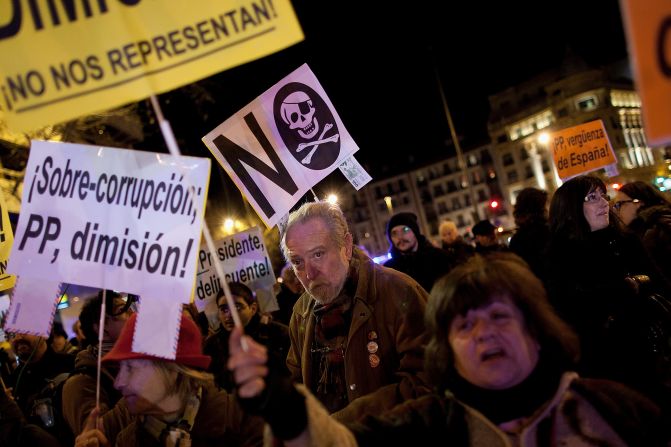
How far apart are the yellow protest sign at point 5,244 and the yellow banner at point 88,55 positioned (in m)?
2.67

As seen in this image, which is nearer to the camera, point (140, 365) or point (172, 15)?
point (172, 15)

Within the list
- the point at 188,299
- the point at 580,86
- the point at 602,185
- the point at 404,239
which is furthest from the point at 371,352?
the point at 580,86

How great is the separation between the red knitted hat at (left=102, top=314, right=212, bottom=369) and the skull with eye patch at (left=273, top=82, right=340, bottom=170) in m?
2.03

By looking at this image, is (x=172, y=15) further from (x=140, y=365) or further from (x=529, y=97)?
(x=529, y=97)

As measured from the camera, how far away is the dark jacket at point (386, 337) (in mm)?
2764

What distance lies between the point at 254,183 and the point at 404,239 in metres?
2.80

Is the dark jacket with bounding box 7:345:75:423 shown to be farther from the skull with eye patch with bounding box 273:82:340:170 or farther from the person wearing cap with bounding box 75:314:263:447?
the skull with eye patch with bounding box 273:82:340:170

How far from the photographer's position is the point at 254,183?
14.5 feet

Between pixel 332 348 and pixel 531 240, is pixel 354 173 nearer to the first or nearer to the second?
pixel 531 240

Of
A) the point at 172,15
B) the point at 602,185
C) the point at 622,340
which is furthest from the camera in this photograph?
the point at 602,185

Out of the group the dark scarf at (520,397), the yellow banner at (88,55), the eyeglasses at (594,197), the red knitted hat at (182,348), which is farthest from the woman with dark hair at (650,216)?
the yellow banner at (88,55)

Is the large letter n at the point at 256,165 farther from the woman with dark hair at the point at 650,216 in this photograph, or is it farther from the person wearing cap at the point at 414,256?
the woman with dark hair at the point at 650,216

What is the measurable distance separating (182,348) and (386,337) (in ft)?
4.06

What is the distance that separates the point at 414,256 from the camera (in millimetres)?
6582
